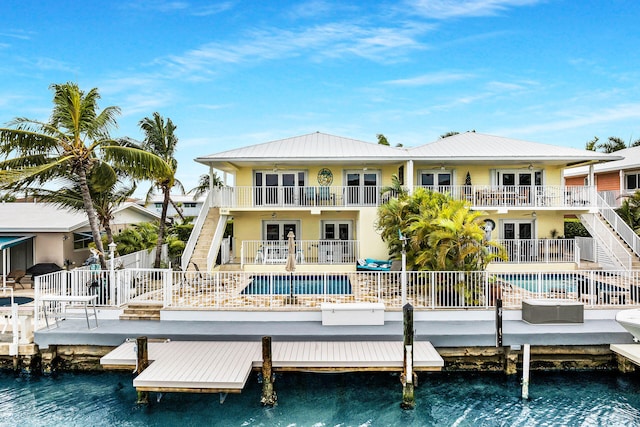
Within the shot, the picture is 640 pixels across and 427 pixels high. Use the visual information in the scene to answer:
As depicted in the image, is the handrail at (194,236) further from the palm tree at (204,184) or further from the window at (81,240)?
the palm tree at (204,184)

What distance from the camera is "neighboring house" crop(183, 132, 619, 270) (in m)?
20.7

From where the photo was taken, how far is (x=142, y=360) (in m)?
10.2

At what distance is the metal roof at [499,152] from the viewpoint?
20.5 m

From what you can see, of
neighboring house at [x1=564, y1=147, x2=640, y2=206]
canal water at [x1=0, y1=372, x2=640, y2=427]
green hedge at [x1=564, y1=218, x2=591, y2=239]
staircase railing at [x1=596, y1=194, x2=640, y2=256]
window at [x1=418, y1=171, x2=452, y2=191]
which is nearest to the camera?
canal water at [x1=0, y1=372, x2=640, y2=427]

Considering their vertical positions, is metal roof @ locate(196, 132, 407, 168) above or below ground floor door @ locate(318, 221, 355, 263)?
above

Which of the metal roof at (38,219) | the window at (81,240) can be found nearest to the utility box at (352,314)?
the metal roof at (38,219)

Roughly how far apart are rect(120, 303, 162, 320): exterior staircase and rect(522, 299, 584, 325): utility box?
11493 millimetres

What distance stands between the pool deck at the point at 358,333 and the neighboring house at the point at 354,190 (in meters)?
6.57

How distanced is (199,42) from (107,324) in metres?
18.4

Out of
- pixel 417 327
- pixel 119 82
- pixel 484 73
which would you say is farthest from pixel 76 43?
pixel 484 73

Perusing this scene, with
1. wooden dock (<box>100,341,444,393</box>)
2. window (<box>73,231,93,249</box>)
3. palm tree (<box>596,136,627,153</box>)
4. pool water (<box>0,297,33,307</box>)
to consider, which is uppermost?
palm tree (<box>596,136,627,153</box>)

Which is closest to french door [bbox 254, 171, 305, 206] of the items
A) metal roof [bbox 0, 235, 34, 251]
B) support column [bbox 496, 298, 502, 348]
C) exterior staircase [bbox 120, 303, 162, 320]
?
exterior staircase [bbox 120, 303, 162, 320]

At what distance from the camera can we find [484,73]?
97.8 feet

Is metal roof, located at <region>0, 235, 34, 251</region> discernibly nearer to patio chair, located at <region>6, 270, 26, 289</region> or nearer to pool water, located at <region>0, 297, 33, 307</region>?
patio chair, located at <region>6, 270, 26, 289</region>
